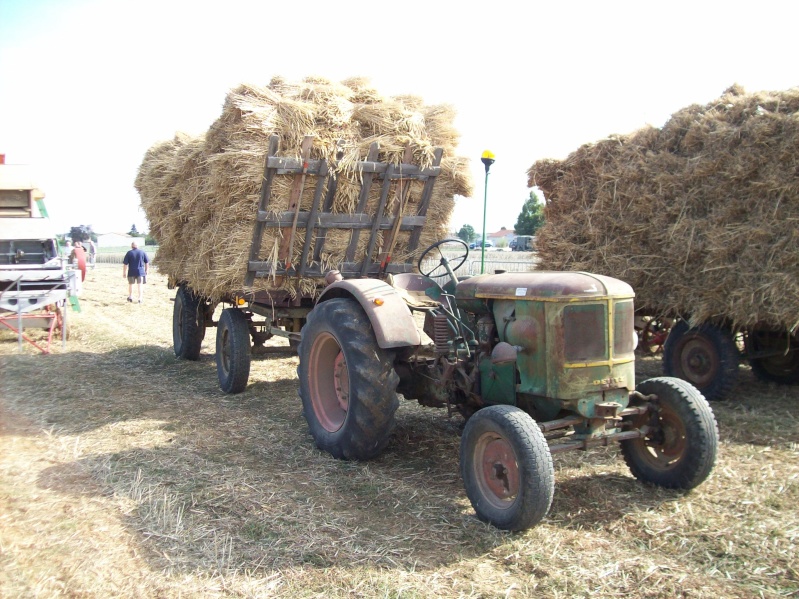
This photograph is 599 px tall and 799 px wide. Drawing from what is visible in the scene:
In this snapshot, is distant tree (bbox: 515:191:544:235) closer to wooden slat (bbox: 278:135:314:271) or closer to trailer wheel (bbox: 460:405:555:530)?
wooden slat (bbox: 278:135:314:271)

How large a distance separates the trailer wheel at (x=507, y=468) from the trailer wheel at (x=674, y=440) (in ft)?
3.05

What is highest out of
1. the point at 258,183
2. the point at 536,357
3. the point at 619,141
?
the point at 619,141

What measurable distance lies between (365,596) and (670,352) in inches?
198

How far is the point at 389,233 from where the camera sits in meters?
6.68

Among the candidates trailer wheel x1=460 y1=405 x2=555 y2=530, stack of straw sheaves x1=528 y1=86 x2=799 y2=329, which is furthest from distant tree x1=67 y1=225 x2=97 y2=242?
trailer wheel x1=460 y1=405 x2=555 y2=530

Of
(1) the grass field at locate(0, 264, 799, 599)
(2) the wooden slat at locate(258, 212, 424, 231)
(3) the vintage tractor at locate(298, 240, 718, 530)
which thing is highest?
(2) the wooden slat at locate(258, 212, 424, 231)

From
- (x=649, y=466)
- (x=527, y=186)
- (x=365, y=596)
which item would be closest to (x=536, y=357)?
(x=649, y=466)

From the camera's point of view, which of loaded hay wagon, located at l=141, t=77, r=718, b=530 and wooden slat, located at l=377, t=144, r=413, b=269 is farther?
wooden slat, located at l=377, t=144, r=413, b=269

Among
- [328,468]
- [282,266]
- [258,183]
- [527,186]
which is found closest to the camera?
[328,468]

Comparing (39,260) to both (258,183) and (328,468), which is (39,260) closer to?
(258,183)

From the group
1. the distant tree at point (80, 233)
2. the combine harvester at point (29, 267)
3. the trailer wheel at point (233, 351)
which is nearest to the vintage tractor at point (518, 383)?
the trailer wheel at point (233, 351)

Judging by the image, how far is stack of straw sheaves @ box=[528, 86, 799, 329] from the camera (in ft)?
19.8

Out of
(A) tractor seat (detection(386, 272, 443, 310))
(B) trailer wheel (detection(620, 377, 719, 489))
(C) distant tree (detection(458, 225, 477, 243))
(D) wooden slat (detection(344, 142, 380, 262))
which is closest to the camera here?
(B) trailer wheel (detection(620, 377, 719, 489))

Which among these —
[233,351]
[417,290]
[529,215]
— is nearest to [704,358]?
[417,290]
